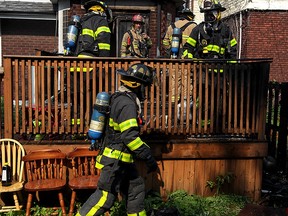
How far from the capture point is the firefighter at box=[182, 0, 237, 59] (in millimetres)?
7078

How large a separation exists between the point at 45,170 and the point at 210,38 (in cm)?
343

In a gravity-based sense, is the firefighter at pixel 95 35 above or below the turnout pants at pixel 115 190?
above

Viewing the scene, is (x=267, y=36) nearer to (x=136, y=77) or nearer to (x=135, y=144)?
(x=136, y=77)

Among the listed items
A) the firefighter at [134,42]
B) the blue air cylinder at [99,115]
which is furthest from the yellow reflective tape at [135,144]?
the firefighter at [134,42]

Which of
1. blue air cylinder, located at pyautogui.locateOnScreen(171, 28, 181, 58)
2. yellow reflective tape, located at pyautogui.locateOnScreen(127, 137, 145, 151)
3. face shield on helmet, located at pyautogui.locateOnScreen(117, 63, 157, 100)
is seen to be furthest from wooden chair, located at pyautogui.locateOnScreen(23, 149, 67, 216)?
blue air cylinder, located at pyautogui.locateOnScreen(171, 28, 181, 58)

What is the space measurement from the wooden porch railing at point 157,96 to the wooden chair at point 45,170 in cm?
34

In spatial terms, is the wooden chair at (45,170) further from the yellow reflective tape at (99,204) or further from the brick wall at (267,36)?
the brick wall at (267,36)

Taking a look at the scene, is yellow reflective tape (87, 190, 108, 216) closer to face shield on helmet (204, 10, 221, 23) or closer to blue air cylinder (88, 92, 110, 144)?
blue air cylinder (88, 92, 110, 144)

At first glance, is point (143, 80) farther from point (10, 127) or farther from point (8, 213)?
point (8, 213)

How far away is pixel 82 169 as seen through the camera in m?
5.81

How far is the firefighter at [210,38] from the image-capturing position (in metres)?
7.08

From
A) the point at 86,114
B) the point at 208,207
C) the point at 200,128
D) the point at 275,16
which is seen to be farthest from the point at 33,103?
the point at 275,16

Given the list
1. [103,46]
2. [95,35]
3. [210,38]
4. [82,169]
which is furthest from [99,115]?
[210,38]

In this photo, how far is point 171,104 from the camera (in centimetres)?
596
